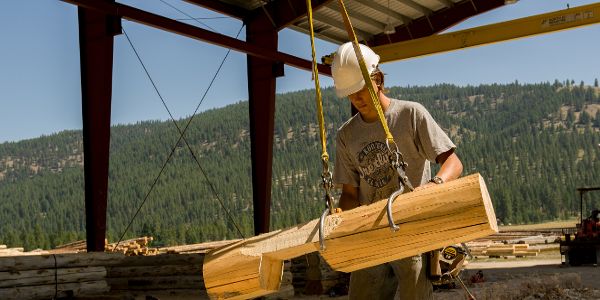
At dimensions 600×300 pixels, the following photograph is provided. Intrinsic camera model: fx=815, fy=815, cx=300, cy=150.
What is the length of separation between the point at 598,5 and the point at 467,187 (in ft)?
54.3

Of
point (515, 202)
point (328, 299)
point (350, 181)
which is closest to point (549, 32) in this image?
point (328, 299)

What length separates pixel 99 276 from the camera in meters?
14.8

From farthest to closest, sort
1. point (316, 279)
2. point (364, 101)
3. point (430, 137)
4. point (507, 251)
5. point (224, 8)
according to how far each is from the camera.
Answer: point (507, 251) < point (224, 8) < point (316, 279) < point (364, 101) < point (430, 137)

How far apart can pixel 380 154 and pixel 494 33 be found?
51.6ft

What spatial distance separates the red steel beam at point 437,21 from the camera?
20.4 metres

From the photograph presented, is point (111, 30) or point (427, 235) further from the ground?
point (111, 30)

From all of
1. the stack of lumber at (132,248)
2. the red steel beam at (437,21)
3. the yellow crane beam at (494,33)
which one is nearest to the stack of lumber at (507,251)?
the stack of lumber at (132,248)

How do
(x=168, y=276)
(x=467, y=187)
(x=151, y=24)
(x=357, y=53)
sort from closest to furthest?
(x=467, y=187), (x=357, y=53), (x=151, y=24), (x=168, y=276)

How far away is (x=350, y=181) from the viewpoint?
200 inches

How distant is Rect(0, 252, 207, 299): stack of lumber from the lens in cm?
1300

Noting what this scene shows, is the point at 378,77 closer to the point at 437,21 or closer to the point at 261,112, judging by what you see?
the point at 261,112

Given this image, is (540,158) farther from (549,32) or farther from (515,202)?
(549,32)

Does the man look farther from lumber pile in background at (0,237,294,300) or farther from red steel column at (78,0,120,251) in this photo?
red steel column at (78,0,120,251)

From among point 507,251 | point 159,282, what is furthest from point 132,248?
point 507,251
